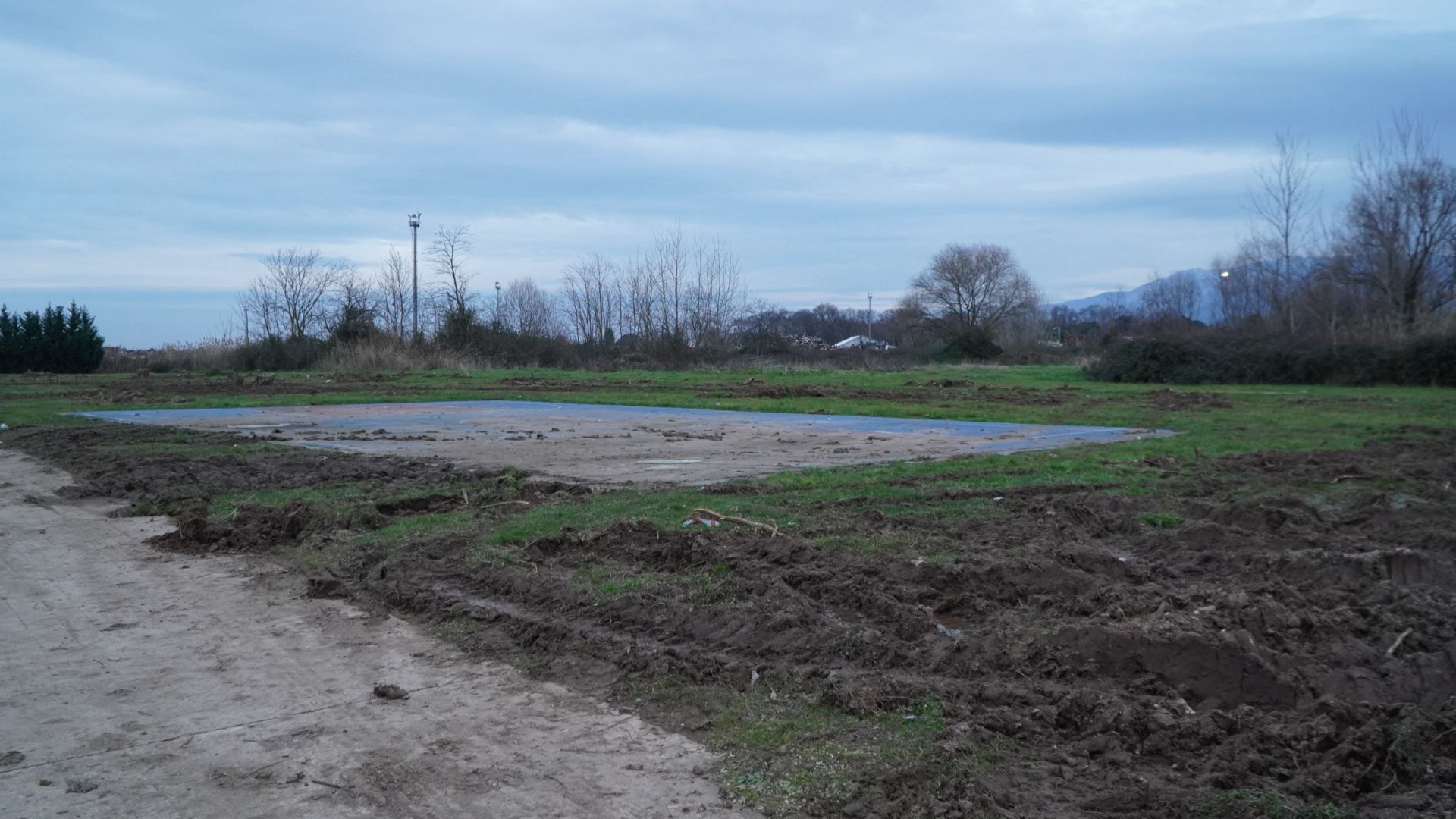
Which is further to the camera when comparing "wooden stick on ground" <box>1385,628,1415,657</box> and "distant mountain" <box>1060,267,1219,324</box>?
"distant mountain" <box>1060,267,1219,324</box>

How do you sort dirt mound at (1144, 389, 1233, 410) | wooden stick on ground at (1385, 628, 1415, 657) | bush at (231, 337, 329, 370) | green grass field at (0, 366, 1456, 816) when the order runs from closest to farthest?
green grass field at (0, 366, 1456, 816) < wooden stick on ground at (1385, 628, 1415, 657) < dirt mound at (1144, 389, 1233, 410) < bush at (231, 337, 329, 370)

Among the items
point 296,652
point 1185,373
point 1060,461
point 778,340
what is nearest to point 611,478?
point 1060,461

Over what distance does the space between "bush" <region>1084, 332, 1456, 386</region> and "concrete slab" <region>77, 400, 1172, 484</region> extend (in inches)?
783

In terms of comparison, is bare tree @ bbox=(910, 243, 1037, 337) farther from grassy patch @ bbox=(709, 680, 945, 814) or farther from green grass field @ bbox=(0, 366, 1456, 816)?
grassy patch @ bbox=(709, 680, 945, 814)

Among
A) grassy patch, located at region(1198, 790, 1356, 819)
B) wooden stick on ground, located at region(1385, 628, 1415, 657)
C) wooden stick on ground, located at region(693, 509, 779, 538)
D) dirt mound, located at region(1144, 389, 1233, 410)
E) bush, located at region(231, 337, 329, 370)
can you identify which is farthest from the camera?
bush, located at region(231, 337, 329, 370)

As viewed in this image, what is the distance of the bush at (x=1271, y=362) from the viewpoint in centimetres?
3116

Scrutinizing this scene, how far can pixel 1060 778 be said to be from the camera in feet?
12.3

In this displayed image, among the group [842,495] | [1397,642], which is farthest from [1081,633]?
[842,495]

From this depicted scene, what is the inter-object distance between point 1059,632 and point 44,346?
6030 cm

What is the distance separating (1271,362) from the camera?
114ft

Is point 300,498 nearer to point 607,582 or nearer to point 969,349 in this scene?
point 607,582

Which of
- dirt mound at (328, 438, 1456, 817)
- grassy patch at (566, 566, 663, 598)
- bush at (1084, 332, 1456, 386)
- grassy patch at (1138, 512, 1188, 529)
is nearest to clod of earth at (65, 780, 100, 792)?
dirt mound at (328, 438, 1456, 817)

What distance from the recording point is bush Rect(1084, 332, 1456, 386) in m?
31.2

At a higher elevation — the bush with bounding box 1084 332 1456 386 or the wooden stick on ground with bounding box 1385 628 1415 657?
the bush with bounding box 1084 332 1456 386
